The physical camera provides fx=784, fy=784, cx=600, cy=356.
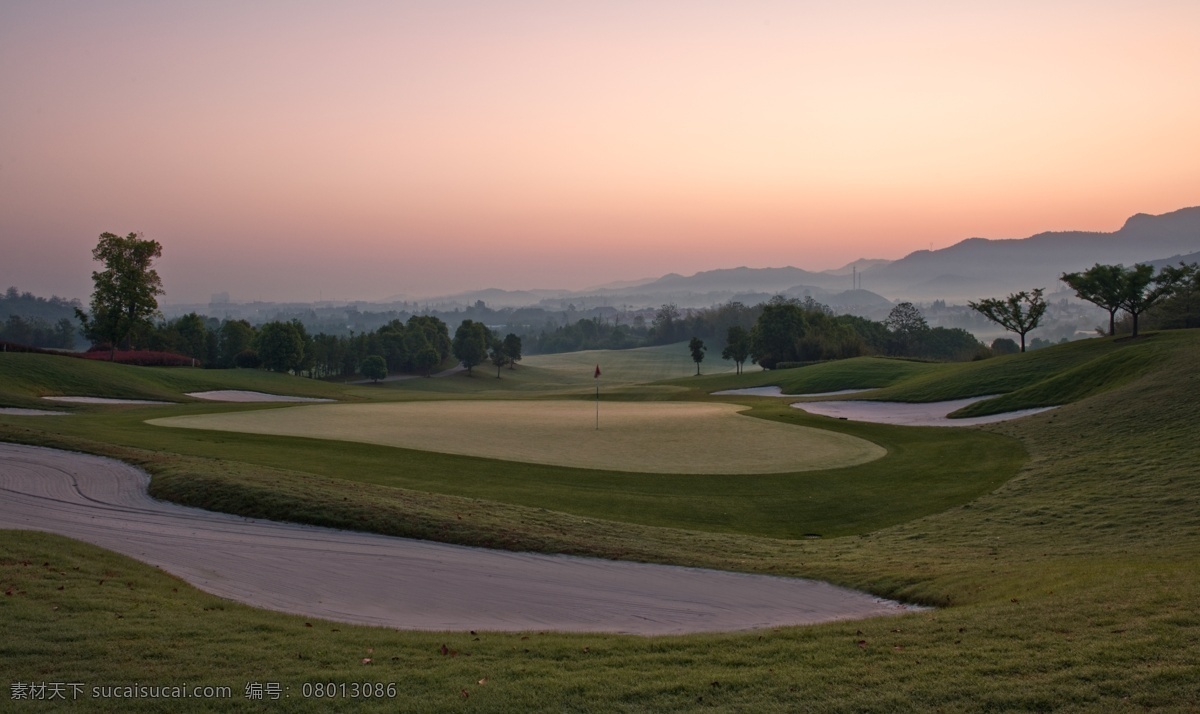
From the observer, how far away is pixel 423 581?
14258mm

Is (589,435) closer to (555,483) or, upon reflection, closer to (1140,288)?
(555,483)

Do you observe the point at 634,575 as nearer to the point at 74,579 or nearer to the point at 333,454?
the point at 74,579

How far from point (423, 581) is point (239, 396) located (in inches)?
1965

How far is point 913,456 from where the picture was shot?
29906mm

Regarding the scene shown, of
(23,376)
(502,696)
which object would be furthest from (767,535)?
(23,376)

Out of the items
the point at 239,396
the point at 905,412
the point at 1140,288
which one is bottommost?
the point at 905,412

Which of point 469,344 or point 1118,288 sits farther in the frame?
point 469,344

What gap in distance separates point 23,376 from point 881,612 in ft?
175

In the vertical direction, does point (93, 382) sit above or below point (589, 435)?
above

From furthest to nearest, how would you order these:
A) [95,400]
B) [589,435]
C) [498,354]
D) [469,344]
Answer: [498,354]
[469,344]
[95,400]
[589,435]

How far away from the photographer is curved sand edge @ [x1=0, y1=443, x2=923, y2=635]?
12.6 metres

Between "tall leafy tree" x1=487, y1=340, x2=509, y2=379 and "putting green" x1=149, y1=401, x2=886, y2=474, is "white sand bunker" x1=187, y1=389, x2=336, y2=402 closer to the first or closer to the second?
"putting green" x1=149, y1=401, x2=886, y2=474

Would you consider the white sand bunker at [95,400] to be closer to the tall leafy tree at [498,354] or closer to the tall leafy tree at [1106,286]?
the tall leafy tree at [1106,286]

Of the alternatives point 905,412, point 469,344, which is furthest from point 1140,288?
point 469,344
